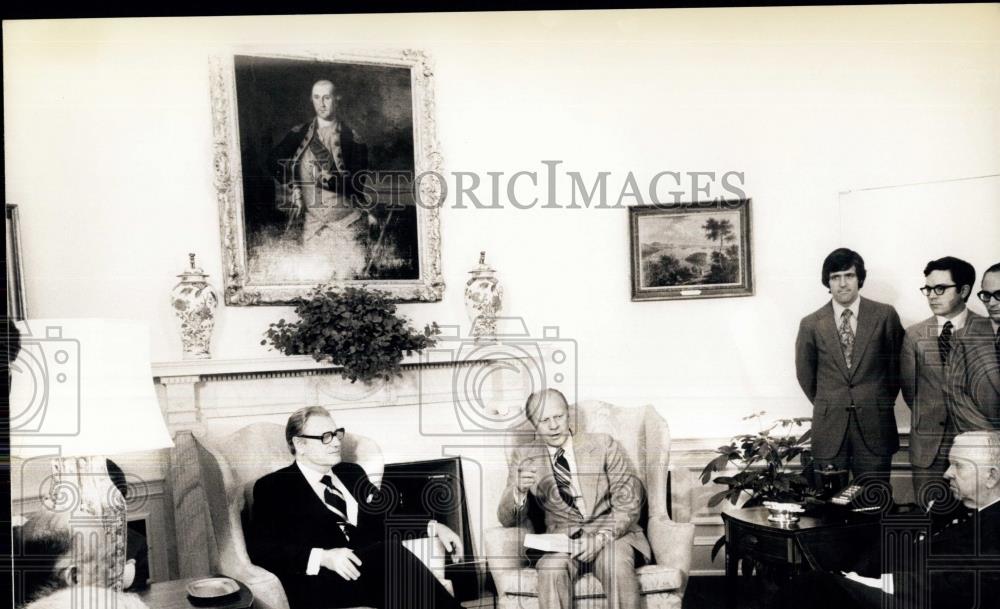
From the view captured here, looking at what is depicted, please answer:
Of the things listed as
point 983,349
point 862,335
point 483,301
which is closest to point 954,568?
point 983,349

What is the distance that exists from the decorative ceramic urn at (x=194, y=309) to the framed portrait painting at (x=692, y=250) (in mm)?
1956

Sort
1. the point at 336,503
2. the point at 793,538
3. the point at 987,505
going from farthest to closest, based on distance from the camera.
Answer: the point at 336,503
the point at 987,505
the point at 793,538

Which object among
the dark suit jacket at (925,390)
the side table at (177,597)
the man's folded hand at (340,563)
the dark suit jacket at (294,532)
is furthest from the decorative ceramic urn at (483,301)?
the dark suit jacket at (925,390)

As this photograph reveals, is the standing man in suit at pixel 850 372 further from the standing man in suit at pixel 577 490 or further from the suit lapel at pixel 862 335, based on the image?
the standing man in suit at pixel 577 490

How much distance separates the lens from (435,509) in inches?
142

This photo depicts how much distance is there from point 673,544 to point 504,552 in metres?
0.76

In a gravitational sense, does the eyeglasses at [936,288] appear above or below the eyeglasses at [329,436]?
above

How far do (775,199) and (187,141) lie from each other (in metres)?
2.72

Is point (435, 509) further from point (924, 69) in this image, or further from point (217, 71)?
point (924, 69)

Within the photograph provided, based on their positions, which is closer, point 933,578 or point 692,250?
point 933,578

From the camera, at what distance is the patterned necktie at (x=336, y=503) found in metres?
3.55

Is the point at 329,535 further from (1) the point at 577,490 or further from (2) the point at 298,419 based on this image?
(1) the point at 577,490

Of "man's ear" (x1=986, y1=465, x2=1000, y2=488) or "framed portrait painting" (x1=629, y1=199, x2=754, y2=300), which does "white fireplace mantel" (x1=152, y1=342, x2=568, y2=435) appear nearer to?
"framed portrait painting" (x1=629, y1=199, x2=754, y2=300)

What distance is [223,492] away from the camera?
349 cm
